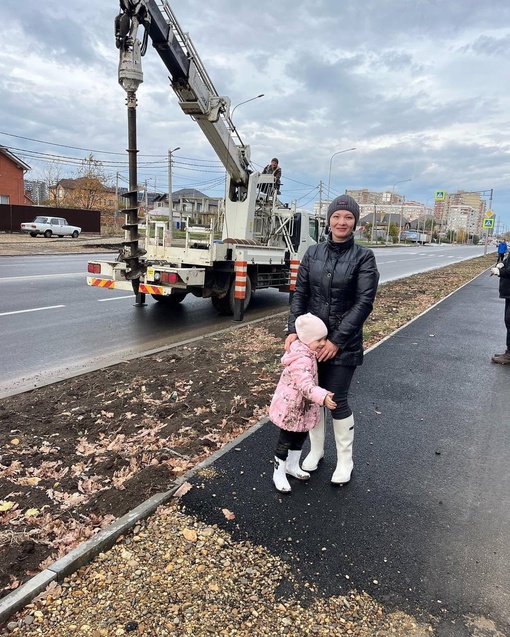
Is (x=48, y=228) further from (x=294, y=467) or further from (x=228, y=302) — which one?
(x=294, y=467)

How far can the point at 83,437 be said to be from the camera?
4.05 meters

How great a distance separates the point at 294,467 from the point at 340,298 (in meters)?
1.30

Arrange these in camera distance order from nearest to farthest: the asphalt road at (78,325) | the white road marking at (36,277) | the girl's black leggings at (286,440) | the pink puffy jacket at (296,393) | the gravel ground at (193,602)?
1. the gravel ground at (193,602)
2. the pink puffy jacket at (296,393)
3. the girl's black leggings at (286,440)
4. the asphalt road at (78,325)
5. the white road marking at (36,277)

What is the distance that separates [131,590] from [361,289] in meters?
2.20

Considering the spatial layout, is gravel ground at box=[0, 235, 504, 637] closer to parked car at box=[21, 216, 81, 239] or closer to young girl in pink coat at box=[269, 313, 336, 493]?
young girl in pink coat at box=[269, 313, 336, 493]

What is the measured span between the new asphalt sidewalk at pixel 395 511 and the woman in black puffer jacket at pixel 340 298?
1.39 feet

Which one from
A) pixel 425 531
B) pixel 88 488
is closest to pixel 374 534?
pixel 425 531

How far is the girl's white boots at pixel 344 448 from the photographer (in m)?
3.45

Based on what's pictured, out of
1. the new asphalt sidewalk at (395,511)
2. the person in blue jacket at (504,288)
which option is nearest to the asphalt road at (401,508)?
the new asphalt sidewalk at (395,511)

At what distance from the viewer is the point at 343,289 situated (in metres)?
3.19

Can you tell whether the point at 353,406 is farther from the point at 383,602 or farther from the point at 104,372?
the point at 104,372

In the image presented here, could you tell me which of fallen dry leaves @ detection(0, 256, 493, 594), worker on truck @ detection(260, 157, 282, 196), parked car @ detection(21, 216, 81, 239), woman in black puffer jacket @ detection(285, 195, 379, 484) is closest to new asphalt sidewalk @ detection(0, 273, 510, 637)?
fallen dry leaves @ detection(0, 256, 493, 594)

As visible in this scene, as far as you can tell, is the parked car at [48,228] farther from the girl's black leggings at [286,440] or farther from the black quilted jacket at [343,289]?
the girl's black leggings at [286,440]

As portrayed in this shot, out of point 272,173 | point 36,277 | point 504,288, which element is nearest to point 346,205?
point 504,288
